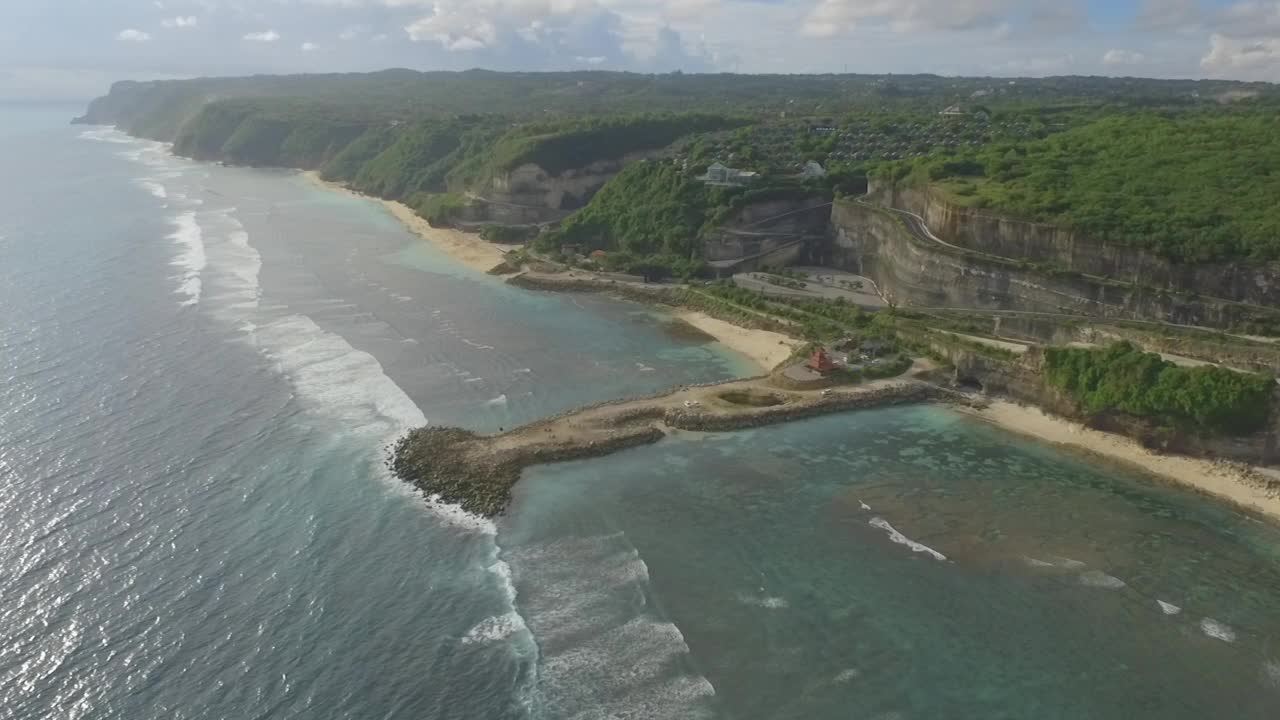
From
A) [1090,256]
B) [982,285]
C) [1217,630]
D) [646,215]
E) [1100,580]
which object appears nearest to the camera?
[1217,630]

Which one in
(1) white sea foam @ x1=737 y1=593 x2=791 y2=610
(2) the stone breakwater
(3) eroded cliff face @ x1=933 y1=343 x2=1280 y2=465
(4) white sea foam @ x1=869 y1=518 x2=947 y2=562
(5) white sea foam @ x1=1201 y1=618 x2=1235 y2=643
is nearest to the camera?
(5) white sea foam @ x1=1201 y1=618 x2=1235 y2=643

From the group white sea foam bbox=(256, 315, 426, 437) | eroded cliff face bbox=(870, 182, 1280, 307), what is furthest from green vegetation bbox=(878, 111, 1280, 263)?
white sea foam bbox=(256, 315, 426, 437)

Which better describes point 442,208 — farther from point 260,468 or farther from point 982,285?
point 260,468

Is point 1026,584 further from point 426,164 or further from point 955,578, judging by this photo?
point 426,164

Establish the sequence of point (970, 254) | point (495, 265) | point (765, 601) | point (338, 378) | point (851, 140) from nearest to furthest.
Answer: point (765, 601)
point (338, 378)
point (970, 254)
point (495, 265)
point (851, 140)

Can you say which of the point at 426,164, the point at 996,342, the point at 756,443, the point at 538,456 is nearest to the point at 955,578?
the point at 756,443

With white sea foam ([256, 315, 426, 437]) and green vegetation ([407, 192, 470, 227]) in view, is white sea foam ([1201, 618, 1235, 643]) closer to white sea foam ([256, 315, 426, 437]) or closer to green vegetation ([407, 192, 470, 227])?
white sea foam ([256, 315, 426, 437])

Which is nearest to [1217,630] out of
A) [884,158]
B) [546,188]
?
[884,158]

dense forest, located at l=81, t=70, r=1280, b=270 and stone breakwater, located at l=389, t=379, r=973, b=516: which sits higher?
dense forest, located at l=81, t=70, r=1280, b=270
